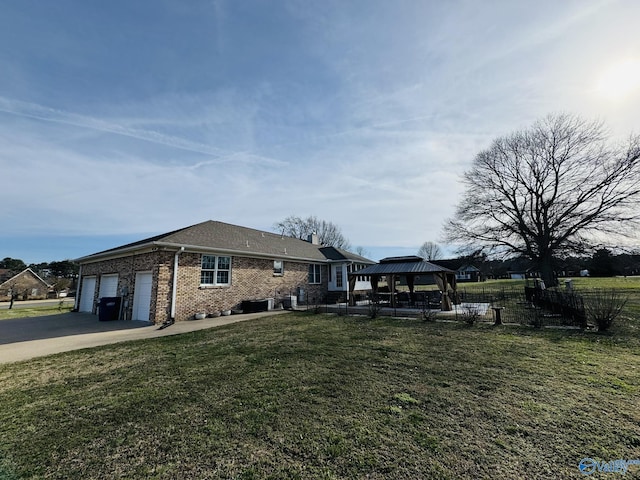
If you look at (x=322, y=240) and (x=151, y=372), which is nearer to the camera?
(x=151, y=372)

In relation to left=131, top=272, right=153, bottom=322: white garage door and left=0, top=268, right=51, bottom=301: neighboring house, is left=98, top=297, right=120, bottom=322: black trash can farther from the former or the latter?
left=0, top=268, right=51, bottom=301: neighboring house

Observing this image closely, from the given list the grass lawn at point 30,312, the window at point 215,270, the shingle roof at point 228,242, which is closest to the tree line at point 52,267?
the grass lawn at point 30,312

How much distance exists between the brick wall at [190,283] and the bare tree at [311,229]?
2799 centimetres

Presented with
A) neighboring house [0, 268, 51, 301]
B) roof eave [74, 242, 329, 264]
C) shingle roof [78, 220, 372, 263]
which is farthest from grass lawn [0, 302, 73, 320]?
neighboring house [0, 268, 51, 301]

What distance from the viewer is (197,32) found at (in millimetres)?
Result: 8922

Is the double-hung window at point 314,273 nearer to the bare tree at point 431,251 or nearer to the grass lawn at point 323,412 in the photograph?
the grass lawn at point 323,412

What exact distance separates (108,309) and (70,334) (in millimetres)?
3082

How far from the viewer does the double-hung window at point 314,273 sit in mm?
21014

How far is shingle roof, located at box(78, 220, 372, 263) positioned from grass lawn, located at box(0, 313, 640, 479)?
6613mm

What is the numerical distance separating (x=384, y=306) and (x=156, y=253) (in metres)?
12.3

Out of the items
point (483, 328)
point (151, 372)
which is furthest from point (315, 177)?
point (151, 372)

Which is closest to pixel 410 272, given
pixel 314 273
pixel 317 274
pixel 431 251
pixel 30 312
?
pixel 314 273

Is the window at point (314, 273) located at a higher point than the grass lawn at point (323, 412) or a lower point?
higher

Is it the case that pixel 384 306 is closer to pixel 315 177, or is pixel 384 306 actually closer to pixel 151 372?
pixel 315 177
